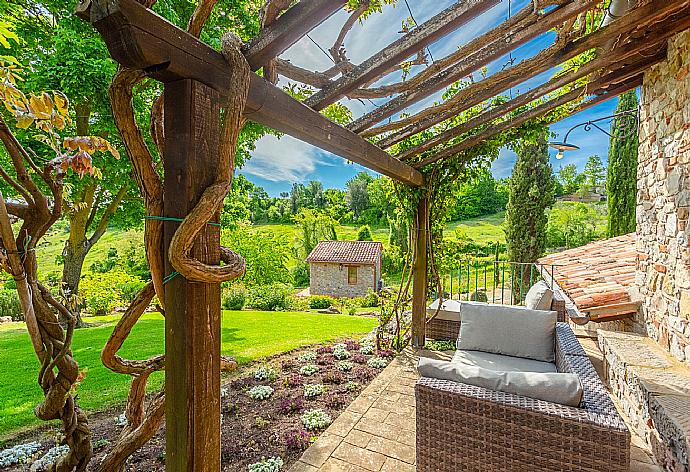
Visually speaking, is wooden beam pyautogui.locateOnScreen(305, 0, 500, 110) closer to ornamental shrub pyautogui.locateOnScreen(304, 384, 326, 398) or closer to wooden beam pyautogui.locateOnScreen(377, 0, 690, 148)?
wooden beam pyautogui.locateOnScreen(377, 0, 690, 148)

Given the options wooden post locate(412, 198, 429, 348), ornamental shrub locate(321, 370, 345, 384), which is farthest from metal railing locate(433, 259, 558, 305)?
ornamental shrub locate(321, 370, 345, 384)

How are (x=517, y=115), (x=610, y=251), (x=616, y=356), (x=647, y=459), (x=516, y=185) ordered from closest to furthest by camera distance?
(x=647, y=459) → (x=616, y=356) → (x=517, y=115) → (x=610, y=251) → (x=516, y=185)

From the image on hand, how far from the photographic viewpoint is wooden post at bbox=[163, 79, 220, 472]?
1288mm

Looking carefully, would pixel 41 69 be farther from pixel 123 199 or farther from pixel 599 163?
pixel 599 163

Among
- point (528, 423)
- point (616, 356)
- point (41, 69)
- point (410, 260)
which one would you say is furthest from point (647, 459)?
point (41, 69)

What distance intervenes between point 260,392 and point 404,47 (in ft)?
10.7

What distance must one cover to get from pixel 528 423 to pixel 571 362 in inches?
39.5

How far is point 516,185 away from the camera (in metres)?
10.8

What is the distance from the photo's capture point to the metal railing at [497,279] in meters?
5.54

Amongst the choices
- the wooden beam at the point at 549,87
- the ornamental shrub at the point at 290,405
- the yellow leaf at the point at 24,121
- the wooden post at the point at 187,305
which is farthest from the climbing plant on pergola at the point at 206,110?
the ornamental shrub at the point at 290,405

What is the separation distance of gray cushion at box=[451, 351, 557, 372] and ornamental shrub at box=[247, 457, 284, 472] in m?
1.59

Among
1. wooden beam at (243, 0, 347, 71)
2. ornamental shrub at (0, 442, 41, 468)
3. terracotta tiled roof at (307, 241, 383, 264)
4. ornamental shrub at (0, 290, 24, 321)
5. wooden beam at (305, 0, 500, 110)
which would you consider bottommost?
ornamental shrub at (0, 442, 41, 468)

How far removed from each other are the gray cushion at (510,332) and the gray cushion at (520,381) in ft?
4.32

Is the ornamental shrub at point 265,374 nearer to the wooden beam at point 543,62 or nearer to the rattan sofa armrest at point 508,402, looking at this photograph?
the rattan sofa armrest at point 508,402
